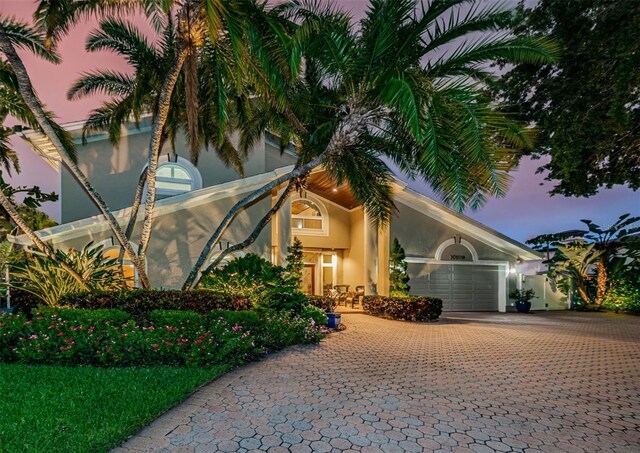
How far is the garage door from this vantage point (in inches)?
682

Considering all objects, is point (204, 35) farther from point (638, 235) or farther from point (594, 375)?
point (638, 235)

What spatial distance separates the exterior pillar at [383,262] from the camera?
49.6 feet

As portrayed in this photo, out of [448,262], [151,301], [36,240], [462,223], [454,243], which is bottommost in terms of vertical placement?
[151,301]

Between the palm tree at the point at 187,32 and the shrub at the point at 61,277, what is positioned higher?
the palm tree at the point at 187,32

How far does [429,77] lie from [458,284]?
40.5 feet

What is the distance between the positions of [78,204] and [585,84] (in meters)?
17.6

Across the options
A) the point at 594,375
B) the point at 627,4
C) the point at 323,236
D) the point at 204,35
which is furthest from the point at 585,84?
the point at 323,236

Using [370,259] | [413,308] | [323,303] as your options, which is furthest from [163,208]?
[413,308]

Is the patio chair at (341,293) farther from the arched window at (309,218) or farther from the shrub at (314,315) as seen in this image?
the shrub at (314,315)

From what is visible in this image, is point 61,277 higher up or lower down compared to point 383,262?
lower down

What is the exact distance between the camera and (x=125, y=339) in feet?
21.2

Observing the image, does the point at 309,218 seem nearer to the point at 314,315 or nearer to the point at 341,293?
the point at 341,293

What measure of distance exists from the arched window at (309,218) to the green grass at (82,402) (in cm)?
1278

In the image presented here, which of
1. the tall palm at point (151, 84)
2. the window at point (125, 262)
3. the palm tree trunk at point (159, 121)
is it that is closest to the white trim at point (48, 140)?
the tall palm at point (151, 84)
